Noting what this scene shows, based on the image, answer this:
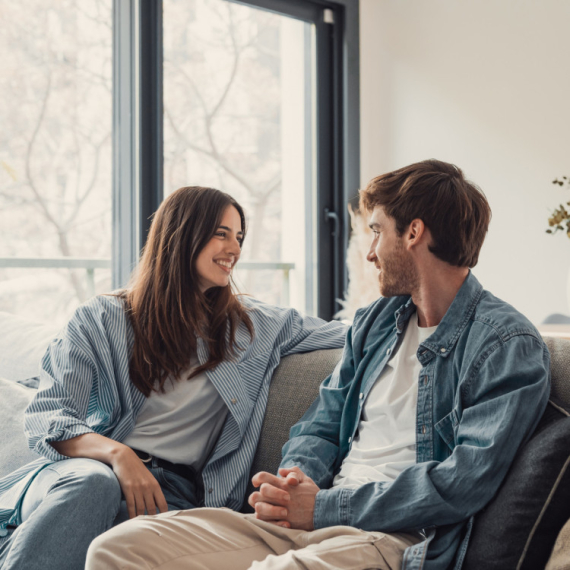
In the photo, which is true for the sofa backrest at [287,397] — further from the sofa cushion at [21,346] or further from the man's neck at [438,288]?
the sofa cushion at [21,346]

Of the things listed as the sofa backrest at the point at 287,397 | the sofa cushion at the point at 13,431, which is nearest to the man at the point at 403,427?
the sofa backrest at the point at 287,397

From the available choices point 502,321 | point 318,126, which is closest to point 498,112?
point 318,126

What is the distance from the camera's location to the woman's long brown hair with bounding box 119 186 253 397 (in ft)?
5.96

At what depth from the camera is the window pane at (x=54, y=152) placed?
9.36ft

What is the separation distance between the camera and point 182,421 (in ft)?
5.85

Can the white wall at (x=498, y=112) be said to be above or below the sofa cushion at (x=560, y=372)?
above

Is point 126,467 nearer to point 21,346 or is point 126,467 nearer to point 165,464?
point 165,464

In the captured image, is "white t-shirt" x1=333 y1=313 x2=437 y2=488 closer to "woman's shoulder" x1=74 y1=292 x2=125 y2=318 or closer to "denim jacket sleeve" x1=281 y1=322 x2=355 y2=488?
"denim jacket sleeve" x1=281 y1=322 x2=355 y2=488

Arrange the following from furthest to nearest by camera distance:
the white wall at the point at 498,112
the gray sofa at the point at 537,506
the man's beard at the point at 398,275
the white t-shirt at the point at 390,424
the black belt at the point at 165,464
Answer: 1. the white wall at the point at 498,112
2. the black belt at the point at 165,464
3. the man's beard at the point at 398,275
4. the white t-shirt at the point at 390,424
5. the gray sofa at the point at 537,506

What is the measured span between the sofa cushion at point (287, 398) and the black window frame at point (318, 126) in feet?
4.42

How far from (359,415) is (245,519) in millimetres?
354

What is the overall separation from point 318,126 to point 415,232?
2265 millimetres

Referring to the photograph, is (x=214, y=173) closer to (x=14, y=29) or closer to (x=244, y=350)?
(x=14, y=29)

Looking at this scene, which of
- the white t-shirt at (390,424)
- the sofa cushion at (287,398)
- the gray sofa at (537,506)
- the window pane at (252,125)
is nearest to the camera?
the gray sofa at (537,506)
